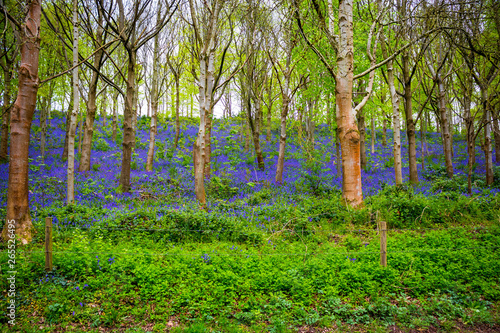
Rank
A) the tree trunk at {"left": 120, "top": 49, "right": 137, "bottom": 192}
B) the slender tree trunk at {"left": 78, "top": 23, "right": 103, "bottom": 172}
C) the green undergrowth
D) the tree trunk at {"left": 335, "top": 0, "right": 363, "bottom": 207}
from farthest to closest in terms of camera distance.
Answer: the slender tree trunk at {"left": 78, "top": 23, "right": 103, "bottom": 172}
the tree trunk at {"left": 120, "top": 49, "right": 137, "bottom": 192}
the tree trunk at {"left": 335, "top": 0, "right": 363, "bottom": 207}
the green undergrowth

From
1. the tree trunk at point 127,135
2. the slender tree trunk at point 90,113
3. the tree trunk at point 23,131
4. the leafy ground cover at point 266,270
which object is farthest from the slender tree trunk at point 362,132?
the slender tree trunk at point 90,113

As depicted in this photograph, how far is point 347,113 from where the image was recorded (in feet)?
27.0

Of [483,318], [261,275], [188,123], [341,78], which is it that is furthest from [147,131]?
[483,318]

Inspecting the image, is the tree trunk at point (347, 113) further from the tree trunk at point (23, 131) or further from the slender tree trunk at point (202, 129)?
the tree trunk at point (23, 131)

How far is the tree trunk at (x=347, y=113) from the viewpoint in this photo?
8.12 meters

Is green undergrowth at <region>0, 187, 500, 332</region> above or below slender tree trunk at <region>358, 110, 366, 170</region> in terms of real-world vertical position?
below

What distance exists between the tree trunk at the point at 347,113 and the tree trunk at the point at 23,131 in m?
8.26

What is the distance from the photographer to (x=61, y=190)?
10695mm

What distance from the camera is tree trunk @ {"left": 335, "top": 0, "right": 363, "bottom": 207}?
26.6 feet

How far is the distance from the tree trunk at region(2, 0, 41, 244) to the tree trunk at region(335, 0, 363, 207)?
826 cm

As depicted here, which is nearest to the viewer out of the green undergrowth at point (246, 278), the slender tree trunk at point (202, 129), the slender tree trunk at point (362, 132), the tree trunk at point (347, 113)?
the green undergrowth at point (246, 278)

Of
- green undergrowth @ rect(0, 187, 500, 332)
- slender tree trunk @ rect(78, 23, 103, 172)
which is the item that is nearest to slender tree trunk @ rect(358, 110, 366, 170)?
green undergrowth @ rect(0, 187, 500, 332)

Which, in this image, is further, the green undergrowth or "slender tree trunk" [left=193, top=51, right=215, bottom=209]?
"slender tree trunk" [left=193, top=51, right=215, bottom=209]

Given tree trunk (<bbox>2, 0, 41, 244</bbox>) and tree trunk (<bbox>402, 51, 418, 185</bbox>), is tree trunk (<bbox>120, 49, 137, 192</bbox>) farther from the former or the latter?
tree trunk (<bbox>402, 51, 418, 185</bbox>)
